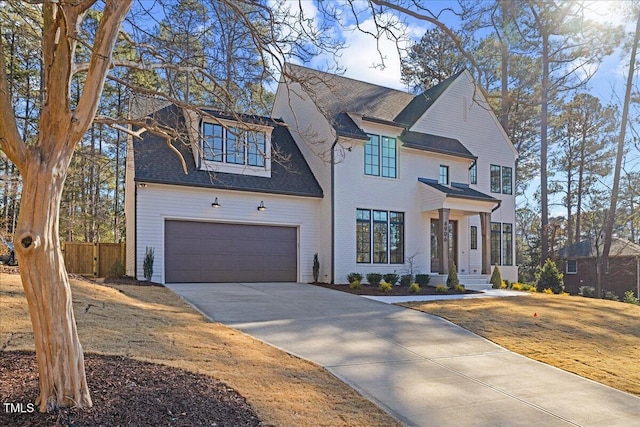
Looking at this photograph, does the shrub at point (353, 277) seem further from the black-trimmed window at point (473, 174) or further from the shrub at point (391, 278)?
the black-trimmed window at point (473, 174)

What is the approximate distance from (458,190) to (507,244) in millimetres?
4930

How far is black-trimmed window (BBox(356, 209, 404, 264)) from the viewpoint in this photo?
1738 cm

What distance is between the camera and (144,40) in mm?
7051

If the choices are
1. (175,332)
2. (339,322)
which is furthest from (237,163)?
(175,332)

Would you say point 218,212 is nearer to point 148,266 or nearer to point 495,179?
point 148,266

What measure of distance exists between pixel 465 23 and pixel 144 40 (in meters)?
4.63

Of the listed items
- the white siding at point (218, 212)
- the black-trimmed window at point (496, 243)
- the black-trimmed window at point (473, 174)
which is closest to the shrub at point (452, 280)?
the white siding at point (218, 212)

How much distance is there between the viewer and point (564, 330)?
32.2 ft

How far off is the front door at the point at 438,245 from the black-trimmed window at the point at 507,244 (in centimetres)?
311

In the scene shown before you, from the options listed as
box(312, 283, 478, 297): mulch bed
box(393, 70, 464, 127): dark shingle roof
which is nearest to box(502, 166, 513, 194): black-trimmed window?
box(393, 70, 464, 127): dark shingle roof

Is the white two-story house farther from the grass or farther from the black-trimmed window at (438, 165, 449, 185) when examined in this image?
the grass

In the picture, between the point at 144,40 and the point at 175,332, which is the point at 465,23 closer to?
the point at 144,40

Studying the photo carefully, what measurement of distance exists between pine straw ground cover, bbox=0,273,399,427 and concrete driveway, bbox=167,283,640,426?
0.53 metres

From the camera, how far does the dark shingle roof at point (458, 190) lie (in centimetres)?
1780
